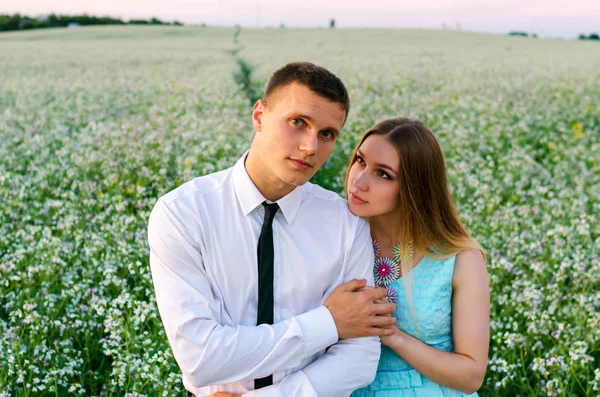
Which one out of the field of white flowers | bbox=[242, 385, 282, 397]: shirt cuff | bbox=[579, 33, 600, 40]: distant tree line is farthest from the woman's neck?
bbox=[579, 33, 600, 40]: distant tree line

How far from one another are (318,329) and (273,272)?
30 cm

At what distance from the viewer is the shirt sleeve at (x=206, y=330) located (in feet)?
8.44

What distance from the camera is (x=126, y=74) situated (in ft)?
56.6

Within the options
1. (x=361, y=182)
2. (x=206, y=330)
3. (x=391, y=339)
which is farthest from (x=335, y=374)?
(x=361, y=182)

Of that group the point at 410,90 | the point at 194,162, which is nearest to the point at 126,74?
the point at 410,90

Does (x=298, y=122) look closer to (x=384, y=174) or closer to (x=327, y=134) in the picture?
(x=327, y=134)

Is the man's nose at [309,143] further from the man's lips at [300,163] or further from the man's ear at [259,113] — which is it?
the man's ear at [259,113]

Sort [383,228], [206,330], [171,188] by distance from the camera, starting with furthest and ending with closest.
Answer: [171,188] → [383,228] → [206,330]

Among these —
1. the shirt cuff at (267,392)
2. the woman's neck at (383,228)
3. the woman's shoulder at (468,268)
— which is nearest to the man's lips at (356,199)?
A: the woman's neck at (383,228)

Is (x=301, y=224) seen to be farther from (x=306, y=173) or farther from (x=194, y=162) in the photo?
(x=194, y=162)

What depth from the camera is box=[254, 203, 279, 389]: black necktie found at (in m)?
2.74

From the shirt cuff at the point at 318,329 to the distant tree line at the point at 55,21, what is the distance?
57.7 m

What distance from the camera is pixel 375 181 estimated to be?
3.18 meters

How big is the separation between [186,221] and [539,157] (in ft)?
26.7
